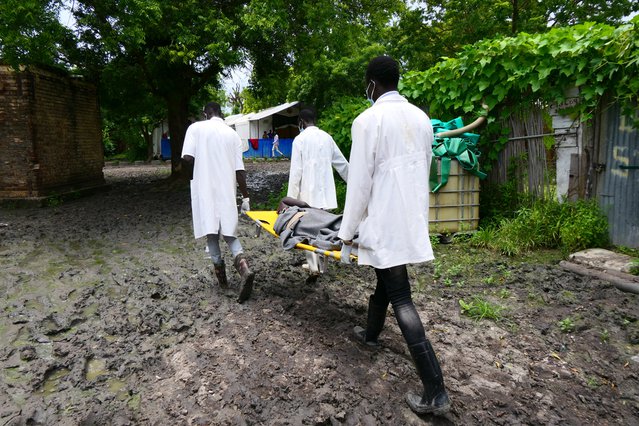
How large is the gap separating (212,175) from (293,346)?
6.90 ft

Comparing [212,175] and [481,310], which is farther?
[212,175]

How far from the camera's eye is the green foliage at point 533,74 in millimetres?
4984

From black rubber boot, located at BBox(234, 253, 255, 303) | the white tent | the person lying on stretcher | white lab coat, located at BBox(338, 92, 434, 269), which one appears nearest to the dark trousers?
white lab coat, located at BBox(338, 92, 434, 269)

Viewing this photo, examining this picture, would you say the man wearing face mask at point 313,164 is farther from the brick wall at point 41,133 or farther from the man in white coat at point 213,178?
the brick wall at point 41,133

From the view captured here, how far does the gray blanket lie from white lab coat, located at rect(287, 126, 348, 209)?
1016 mm

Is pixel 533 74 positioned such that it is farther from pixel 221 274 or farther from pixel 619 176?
pixel 221 274

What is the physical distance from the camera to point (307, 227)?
13.7ft

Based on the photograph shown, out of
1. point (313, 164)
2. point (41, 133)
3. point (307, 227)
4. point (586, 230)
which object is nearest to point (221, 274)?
point (307, 227)

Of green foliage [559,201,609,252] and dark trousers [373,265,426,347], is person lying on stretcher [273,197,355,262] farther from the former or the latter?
green foliage [559,201,609,252]

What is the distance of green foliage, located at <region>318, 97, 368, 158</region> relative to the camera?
956 cm

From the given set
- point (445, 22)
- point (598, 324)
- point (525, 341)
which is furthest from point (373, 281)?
point (445, 22)

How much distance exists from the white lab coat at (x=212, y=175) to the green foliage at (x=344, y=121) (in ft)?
16.3

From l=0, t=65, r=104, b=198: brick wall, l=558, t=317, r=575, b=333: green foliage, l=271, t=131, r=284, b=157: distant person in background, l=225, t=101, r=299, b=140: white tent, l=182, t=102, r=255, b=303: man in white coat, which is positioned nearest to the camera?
l=558, t=317, r=575, b=333: green foliage

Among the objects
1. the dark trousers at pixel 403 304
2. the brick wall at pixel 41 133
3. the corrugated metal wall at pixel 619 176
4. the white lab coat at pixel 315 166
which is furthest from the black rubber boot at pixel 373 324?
the brick wall at pixel 41 133
